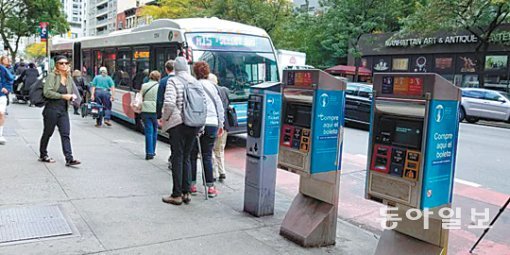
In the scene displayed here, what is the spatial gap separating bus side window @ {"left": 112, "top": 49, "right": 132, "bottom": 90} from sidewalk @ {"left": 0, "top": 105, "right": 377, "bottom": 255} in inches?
193

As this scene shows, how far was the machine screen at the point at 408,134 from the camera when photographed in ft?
11.7

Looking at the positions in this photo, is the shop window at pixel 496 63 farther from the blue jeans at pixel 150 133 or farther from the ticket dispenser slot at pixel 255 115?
the ticket dispenser slot at pixel 255 115

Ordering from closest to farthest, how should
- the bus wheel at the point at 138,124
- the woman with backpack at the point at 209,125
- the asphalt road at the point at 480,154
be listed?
1. the woman with backpack at the point at 209,125
2. the asphalt road at the point at 480,154
3. the bus wheel at the point at 138,124

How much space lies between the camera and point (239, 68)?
1072 centimetres

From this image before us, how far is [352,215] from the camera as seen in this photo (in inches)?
247

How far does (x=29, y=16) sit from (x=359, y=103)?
29.2 m

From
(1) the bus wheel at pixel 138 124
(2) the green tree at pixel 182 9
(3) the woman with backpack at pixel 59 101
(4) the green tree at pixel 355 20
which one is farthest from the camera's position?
→ (2) the green tree at pixel 182 9

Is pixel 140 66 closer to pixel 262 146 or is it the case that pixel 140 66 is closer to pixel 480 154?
pixel 262 146

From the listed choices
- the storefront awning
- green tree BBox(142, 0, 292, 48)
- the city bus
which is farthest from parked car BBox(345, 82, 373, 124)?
the storefront awning

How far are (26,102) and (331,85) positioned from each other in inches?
639

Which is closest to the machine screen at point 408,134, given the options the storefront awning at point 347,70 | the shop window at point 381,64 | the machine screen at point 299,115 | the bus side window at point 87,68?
the machine screen at point 299,115

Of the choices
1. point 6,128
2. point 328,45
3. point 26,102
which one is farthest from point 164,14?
point 6,128

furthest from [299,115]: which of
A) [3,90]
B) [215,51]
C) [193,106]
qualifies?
[3,90]

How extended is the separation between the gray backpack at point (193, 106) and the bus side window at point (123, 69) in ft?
25.8
